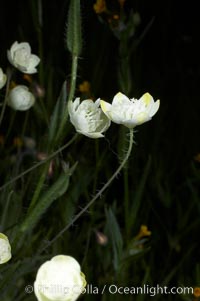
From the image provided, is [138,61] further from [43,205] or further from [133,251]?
[43,205]

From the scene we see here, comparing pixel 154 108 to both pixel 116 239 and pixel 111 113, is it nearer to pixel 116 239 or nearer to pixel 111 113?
pixel 111 113

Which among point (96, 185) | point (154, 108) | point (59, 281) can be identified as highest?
point (154, 108)

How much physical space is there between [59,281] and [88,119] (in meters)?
0.20

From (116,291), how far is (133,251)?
0.20 feet

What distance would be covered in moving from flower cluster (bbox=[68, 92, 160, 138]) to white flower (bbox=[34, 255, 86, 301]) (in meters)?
0.17

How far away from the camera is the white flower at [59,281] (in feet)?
1.80

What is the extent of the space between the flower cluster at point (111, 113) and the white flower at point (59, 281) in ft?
0.55

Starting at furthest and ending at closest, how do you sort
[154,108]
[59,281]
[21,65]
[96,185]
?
[96,185] < [21,65] < [154,108] < [59,281]

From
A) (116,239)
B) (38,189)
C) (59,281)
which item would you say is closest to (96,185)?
(116,239)


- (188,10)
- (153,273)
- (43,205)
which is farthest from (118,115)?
(188,10)

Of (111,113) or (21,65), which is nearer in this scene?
(111,113)

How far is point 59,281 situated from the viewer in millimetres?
548

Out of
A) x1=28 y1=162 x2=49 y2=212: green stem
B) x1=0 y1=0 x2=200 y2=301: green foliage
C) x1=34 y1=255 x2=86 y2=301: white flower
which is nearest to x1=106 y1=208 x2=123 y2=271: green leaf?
x1=0 y1=0 x2=200 y2=301: green foliage

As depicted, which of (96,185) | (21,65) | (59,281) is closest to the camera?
(59,281)
